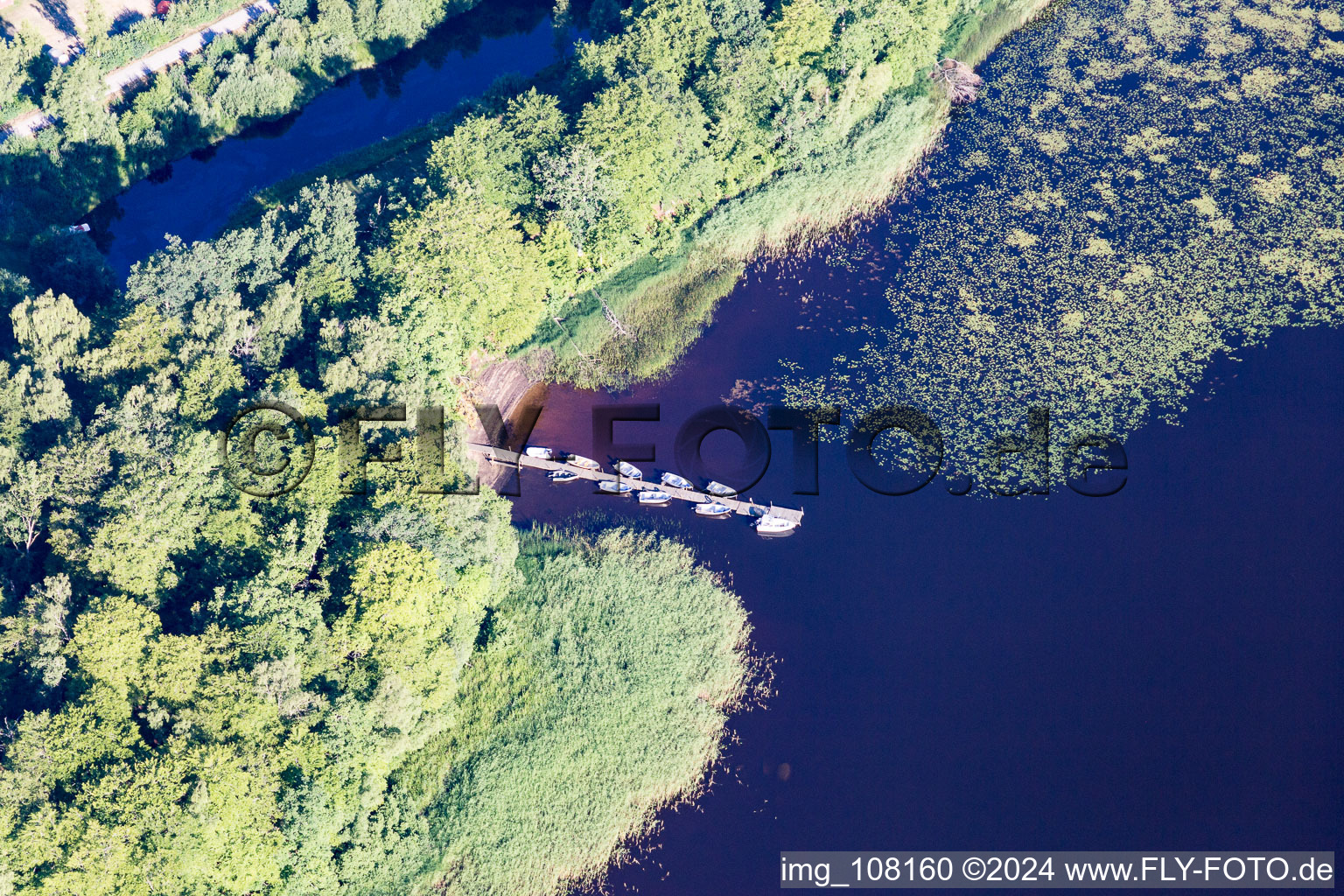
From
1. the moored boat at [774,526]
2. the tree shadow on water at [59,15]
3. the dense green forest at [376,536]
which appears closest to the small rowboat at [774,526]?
the moored boat at [774,526]

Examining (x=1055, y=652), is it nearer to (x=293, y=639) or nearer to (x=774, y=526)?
(x=774, y=526)

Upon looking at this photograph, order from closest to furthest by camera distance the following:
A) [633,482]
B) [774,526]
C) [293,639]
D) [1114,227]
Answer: [293,639] < [774,526] < [633,482] < [1114,227]

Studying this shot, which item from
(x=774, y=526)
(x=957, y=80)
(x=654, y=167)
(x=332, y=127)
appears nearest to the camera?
(x=774, y=526)

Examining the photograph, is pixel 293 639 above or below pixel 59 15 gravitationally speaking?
below

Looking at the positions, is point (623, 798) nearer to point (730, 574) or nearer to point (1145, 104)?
point (730, 574)

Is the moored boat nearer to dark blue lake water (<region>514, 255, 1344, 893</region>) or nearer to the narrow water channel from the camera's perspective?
dark blue lake water (<region>514, 255, 1344, 893</region>)

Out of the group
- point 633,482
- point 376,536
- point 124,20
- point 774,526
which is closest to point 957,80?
point 774,526
